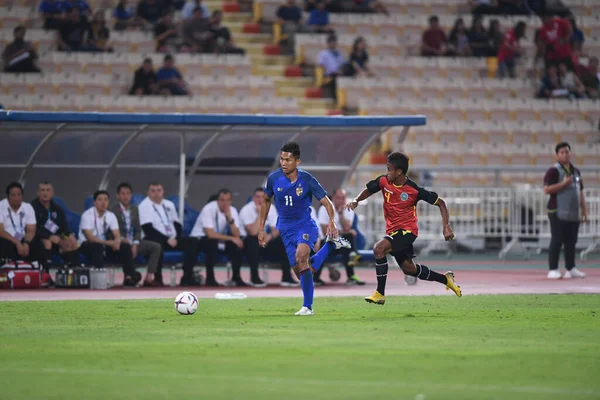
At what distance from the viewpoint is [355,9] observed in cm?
3183

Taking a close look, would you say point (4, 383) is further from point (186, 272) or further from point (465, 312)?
point (186, 272)

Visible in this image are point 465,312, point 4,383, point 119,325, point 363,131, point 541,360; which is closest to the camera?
point 4,383

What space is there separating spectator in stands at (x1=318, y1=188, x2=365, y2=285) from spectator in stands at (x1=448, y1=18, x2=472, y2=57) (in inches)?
485

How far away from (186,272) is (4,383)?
10.8 metres

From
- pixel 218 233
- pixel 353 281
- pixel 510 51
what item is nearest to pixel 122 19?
pixel 510 51

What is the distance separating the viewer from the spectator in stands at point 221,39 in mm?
28938

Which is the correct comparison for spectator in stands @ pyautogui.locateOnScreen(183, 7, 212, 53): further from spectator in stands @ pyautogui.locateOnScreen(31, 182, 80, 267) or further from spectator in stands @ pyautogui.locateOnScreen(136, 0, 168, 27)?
spectator in stands @ pyautogui.locateOnScreen(31, 182, 80, 267)

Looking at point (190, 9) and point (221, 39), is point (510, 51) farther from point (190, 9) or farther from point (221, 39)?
point (190, 9)

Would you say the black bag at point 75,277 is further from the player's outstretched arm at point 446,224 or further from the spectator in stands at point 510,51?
the spectator in stands at point 510,51

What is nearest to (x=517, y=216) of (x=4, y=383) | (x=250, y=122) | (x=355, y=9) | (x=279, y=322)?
(x=250, y=122)

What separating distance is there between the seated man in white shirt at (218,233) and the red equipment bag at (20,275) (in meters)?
2.54

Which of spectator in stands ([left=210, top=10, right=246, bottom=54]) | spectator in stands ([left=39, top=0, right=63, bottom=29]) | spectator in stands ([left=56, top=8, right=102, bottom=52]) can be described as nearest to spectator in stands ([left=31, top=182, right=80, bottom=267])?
spectator in stands ([left=56, top=8, right=102, bottom=52])

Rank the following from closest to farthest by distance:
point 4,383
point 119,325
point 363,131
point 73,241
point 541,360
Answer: point 4,383 → point 541,360 → point 119,325 → point 73,241 → point 363,131

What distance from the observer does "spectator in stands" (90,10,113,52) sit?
27688 mm
